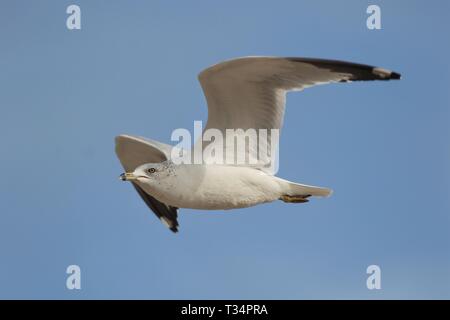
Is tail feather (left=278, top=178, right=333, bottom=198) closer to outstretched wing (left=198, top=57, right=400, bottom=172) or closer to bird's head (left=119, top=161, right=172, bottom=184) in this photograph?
outstretched wing (left=198, top=57, right=400, bottom=172)

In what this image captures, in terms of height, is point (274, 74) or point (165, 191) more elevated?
point (274, 74)

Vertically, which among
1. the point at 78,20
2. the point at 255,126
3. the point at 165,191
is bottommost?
the point at 165,191

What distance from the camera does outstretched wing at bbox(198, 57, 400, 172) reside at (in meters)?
8.75

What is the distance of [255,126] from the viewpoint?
9438 mm

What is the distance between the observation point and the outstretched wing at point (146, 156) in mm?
10320

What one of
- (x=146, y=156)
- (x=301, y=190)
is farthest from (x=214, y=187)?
(x=146, y=156)

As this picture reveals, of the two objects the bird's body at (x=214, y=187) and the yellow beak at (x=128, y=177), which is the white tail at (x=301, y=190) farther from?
the yellow beak at (x=128, y=177)

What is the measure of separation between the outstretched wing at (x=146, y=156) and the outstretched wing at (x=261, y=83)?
2.85 feet

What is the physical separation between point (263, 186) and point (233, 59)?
4.20 feet

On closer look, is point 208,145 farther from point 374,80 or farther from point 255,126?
point 374,80

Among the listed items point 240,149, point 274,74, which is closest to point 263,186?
point 240,149

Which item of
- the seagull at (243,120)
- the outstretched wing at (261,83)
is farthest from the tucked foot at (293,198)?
the outstretched wing at (261,83)

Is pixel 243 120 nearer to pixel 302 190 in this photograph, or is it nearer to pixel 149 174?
pixel 302 190

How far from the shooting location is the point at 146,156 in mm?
10672
